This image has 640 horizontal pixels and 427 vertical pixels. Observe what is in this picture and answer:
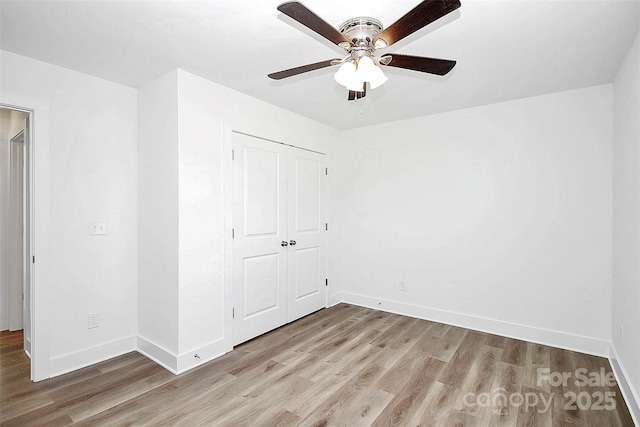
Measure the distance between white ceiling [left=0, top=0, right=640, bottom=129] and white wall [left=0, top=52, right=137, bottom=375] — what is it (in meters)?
0.18

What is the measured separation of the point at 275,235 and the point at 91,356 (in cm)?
193

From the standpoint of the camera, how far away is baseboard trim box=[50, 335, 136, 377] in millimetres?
2524

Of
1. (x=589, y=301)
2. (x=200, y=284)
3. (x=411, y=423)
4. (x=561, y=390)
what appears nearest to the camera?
(x=411, y=423)

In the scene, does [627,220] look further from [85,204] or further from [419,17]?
[85,204]

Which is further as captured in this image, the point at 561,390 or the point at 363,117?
the point at 363,117

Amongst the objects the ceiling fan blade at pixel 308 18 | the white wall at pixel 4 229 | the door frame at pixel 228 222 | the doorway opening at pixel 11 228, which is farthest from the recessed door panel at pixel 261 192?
the white wall at pixel 4 229

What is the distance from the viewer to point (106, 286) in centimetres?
280

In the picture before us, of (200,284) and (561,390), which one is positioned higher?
(200,284)

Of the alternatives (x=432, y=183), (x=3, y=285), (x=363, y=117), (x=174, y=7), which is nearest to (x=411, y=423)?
(x=432, y=183)

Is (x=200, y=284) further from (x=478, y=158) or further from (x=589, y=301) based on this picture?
(x=589, y=301)

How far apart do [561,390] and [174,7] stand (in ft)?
11.9

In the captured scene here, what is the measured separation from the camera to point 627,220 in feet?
7.62

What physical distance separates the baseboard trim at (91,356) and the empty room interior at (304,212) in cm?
2

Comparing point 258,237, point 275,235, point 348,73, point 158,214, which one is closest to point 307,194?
point 275,235
